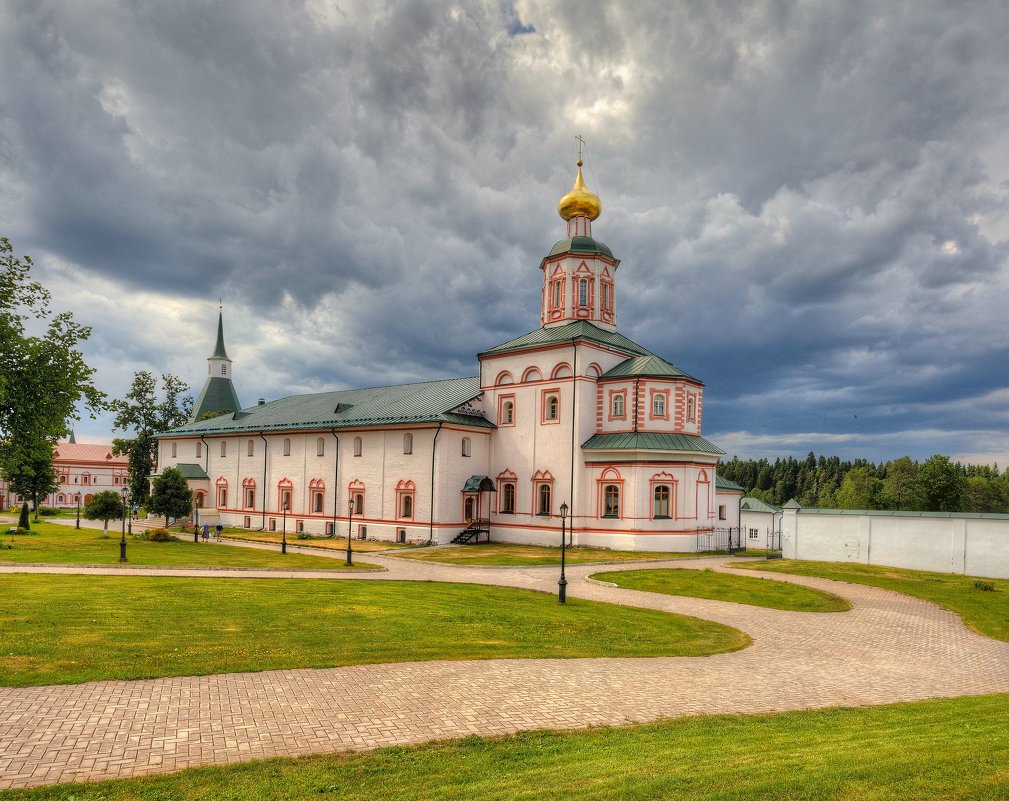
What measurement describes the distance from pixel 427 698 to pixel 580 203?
129ft

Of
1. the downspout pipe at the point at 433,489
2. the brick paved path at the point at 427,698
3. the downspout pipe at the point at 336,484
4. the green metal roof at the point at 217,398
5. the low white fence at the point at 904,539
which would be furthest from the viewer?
the green metal roof at the point at 217,398

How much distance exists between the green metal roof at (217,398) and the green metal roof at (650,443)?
40802 mm

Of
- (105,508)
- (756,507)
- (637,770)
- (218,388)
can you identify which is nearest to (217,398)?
(218,388)

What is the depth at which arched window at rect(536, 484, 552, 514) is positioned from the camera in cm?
3919

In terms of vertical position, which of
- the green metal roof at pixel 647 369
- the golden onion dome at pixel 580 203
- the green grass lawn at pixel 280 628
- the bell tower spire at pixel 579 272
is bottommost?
the green grass lawn at pixel 280 628

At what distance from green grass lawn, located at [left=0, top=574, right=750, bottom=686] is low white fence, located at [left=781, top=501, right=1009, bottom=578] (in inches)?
728

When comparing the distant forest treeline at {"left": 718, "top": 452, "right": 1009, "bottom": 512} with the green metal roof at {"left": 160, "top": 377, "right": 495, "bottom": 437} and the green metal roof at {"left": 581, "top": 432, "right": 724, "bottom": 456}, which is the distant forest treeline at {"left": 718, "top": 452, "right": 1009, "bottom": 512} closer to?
the green metal roof at {"left": 581, "top": 432, "right": 724, "bottom": 456}

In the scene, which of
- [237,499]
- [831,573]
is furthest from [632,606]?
[237,499]

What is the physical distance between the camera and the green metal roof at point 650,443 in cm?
3638

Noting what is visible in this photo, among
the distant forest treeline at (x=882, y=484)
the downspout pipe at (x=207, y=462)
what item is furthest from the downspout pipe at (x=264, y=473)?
the distant forest treeline at (x=882, y=484)

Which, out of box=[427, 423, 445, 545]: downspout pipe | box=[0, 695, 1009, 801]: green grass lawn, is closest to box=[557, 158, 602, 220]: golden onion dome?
box=[427, 423, 445, 545]: downspout pipe

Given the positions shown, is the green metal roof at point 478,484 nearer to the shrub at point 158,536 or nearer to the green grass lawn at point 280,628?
the shrub at point 158,536

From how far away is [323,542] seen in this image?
40.0 meters

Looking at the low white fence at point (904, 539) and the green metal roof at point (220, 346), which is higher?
the green metal roof at point (220, 346)
